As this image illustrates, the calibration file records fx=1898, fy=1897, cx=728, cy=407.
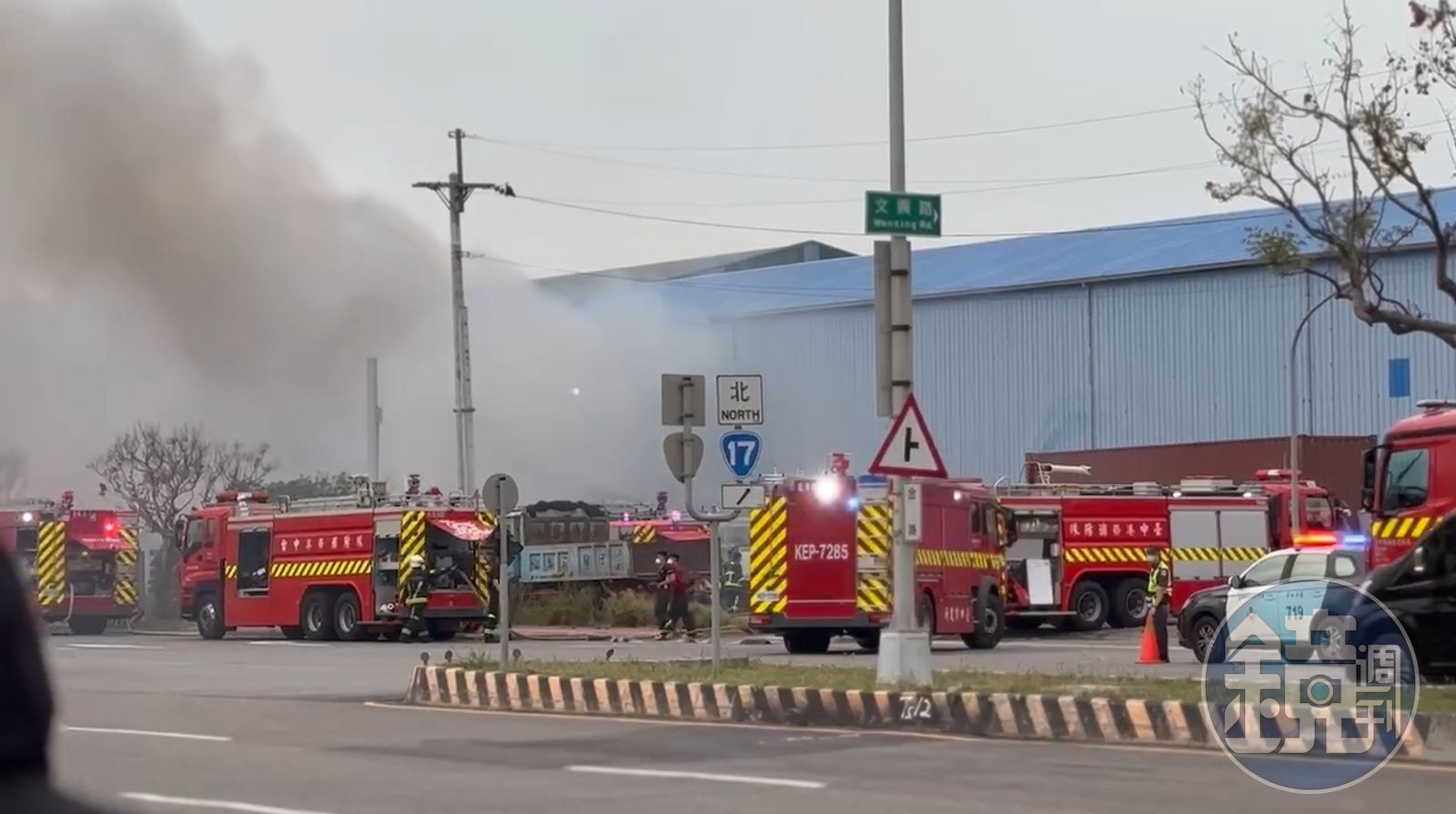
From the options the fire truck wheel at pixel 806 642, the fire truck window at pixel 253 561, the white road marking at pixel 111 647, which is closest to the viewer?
the fire truck wheel at pixel 806 642

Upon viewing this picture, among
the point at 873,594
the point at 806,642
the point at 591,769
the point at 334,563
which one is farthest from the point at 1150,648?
the point at 334,563

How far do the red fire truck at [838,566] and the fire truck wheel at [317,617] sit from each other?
9914 millimetres

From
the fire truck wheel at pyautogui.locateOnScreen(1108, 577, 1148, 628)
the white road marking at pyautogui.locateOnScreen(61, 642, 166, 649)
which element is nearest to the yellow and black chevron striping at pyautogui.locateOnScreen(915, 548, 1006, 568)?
the fire truck wheel at pyautogui.locateOnScreen(1108, 577, 1148, 628)

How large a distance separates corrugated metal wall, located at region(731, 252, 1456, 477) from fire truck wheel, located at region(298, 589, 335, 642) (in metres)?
24.8

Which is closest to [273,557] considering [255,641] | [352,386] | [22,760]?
[255,641]

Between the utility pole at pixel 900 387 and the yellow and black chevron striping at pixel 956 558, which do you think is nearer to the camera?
the utility pole at pixel 900 387

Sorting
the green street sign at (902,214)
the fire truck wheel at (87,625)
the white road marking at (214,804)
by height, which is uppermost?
the green street sign at (902,214)

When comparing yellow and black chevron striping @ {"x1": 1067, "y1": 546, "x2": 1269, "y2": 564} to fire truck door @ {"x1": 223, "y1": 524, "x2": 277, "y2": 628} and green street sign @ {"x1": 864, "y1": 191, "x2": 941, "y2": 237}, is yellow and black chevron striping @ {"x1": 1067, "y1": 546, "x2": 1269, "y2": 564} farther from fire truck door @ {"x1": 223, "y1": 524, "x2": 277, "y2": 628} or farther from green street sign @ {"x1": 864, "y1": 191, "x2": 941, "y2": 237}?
green street sign @ {"x1": 864, "y1": 191, "x2": 941, "y2": 237}

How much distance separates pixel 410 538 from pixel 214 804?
886 inches

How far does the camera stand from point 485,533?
32.9 metres

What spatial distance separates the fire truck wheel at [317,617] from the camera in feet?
112

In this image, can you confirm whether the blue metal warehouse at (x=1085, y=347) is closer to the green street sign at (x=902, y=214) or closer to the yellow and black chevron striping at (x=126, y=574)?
the yellow and black chevron striping at (x=126, y=574)

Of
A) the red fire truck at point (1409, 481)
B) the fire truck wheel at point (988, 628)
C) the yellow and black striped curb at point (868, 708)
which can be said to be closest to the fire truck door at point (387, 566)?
the fire truck wheel at point (988, 628)

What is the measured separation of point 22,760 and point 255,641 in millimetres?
33330
